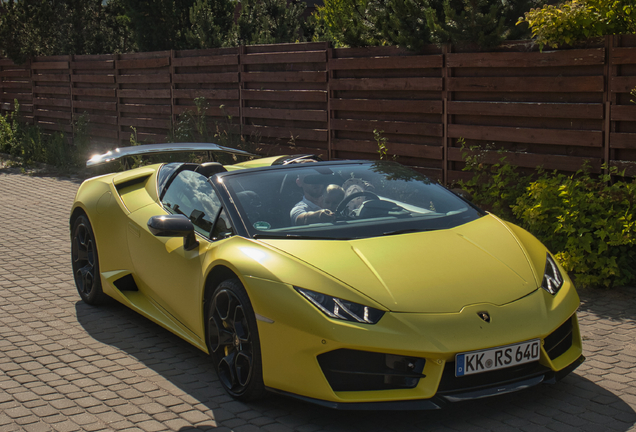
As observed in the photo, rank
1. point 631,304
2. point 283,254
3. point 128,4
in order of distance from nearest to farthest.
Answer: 1. point 283,254
2. point 631,304
3. point 128,4

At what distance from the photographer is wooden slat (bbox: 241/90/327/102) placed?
34.9 ft

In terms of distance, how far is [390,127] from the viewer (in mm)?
9508

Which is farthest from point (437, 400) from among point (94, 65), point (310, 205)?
point (94, 65)

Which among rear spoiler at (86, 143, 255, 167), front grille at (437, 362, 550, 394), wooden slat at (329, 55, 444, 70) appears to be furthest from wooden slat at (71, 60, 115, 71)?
front grille at (437, 362, 550, 394)

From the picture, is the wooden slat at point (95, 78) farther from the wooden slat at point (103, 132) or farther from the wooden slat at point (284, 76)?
the wooden slat at point (284, 76)

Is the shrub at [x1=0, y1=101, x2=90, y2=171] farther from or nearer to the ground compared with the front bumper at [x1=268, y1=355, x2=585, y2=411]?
farther from the ground

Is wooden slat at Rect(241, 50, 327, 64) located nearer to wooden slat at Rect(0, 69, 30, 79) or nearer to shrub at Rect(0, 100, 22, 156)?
shrub at Rect(0, 100, 22, 156)

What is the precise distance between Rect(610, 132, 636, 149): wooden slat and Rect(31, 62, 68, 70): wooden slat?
43.9 ft

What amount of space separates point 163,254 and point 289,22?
15443mm

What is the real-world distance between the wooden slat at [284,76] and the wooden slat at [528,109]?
255cm

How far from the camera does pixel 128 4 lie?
1680 centimetres

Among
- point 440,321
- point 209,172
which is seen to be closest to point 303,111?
point 209,172

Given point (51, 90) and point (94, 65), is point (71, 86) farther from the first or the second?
point (94, 65)

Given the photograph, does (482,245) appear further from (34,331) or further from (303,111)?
(303,111)
